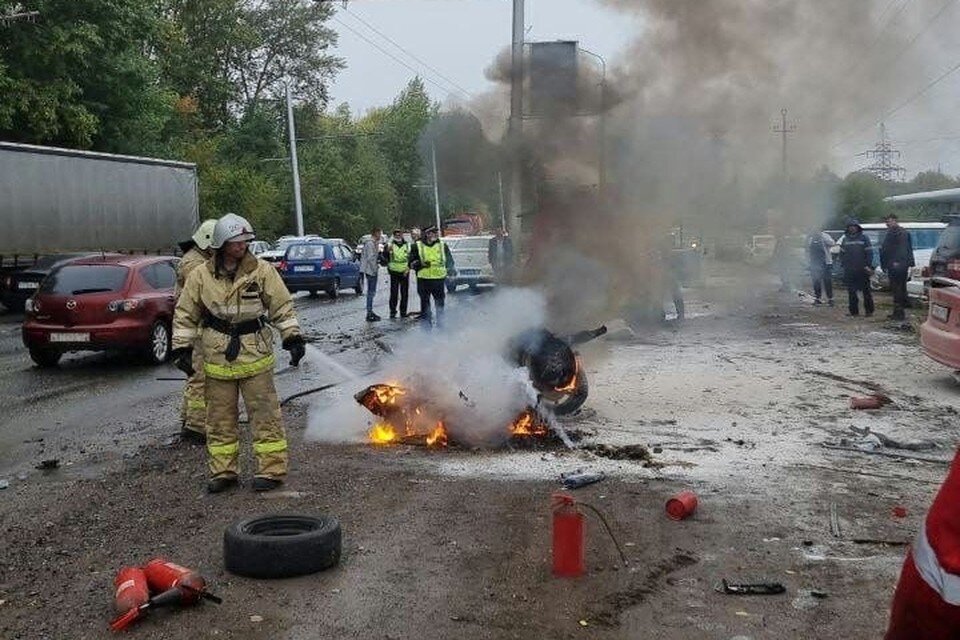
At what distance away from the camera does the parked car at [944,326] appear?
10375 millimetres

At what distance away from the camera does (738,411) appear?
970cm

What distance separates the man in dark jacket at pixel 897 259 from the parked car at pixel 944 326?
6.93 meters

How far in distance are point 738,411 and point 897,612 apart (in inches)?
301

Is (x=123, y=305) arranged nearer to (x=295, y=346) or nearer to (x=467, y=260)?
(x=295, y=346)

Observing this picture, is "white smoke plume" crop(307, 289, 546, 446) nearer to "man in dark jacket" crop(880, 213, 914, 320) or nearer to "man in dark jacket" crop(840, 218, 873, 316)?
"man in dark jacket" crop(880, 213, 914, 320)

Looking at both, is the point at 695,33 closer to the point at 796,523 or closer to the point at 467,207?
the point at 467,207

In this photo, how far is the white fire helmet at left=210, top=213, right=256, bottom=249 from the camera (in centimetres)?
672

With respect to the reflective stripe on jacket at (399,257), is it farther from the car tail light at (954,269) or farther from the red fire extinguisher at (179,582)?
the red fire extinguisher at (179,582)

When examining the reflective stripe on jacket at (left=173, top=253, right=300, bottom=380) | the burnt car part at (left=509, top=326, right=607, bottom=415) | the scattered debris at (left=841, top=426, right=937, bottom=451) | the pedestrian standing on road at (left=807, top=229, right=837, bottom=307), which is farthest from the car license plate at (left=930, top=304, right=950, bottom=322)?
the pedestrian standing on road at (left=807, top=229, right=837, bottom=307)

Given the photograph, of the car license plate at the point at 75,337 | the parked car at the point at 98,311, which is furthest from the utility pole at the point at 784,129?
the car license plate at the point at 75,337

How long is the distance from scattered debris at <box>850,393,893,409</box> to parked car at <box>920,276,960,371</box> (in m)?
1.00

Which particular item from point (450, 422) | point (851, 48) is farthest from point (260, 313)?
point (851, 48)

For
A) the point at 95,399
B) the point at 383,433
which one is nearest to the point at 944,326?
the point at 383,433

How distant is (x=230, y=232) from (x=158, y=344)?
7628 mm
